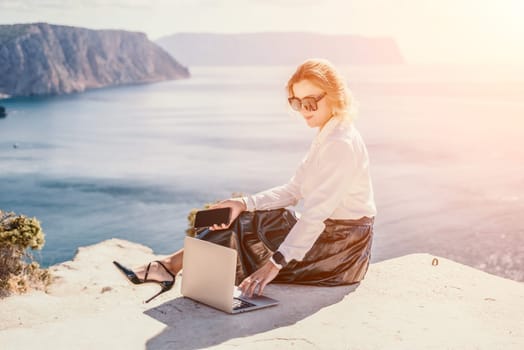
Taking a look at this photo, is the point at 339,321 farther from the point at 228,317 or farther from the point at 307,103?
the point at 307,103

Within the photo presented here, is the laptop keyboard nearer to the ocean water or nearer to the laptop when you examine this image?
the laptop

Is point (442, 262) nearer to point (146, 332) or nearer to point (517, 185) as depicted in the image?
point (146, 332)

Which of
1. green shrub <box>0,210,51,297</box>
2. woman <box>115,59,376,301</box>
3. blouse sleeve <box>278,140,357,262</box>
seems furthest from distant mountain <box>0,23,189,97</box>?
blouse sleeve <box>278,140,357,262</box>

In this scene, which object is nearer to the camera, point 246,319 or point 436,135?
point 246,319

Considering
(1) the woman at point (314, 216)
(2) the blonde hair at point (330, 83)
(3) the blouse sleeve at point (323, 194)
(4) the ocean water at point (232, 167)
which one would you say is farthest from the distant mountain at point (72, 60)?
(3) the blouse sleeve at point (323, 194)

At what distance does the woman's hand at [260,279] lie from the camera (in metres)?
4.01

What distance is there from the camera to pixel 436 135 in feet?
233

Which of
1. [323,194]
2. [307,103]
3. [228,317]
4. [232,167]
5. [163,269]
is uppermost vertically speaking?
[307,103]

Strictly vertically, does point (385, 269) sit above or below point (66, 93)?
above

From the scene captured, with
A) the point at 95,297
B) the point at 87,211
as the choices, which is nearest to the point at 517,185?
the point at 87,211

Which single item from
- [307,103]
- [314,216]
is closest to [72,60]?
[307,103]

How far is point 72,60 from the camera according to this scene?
4638 inches

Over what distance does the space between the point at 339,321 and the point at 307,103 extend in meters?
1.34

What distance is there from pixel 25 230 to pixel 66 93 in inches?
4595
